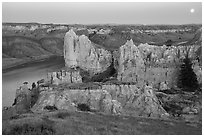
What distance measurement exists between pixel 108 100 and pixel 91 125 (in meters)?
18.9

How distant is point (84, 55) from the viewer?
203ft

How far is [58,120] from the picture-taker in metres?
15.7

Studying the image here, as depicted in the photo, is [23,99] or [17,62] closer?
[23,99]

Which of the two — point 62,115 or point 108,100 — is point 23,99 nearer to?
point 108,100

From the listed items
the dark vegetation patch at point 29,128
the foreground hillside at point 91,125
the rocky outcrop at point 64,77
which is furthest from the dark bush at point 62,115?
the rocky outcrop at point 64,77

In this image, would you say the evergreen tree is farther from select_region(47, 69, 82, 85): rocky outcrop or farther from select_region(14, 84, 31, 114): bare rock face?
select_region(14, 84, 31, 114): bare rock face

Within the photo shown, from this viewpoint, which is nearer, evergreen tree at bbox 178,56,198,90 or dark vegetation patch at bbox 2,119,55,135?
dark vegetation patch at bbox 2,119,55,135

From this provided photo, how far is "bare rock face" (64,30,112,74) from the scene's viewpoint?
2372 inches

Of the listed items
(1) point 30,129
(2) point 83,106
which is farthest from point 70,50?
(1) point 30,129

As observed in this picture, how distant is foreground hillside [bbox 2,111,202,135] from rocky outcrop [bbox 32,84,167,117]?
1441 centimetres

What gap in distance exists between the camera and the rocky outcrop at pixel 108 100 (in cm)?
3306

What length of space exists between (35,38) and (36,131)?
5645 inches

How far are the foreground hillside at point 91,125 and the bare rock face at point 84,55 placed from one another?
42.0 m

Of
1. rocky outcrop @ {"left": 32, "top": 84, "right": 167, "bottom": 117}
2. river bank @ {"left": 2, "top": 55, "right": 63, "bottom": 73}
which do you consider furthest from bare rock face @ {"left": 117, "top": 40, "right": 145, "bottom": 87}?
river bank @ {"left": 2, "top": 55, "right": 63, "bottom": 73}
